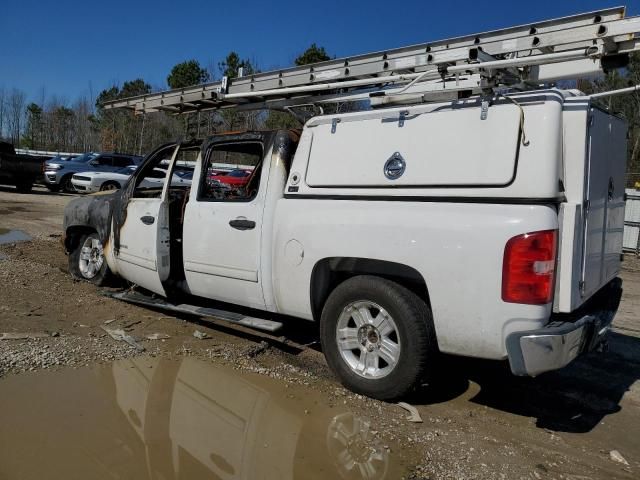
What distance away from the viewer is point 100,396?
3879 millimetres

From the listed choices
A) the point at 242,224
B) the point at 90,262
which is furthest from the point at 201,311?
the point at 90,262

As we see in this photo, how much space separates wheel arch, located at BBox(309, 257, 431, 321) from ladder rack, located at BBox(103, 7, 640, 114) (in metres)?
1.23

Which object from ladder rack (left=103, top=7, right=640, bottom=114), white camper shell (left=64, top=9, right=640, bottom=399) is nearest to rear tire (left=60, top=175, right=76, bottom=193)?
ladder rack (left=103, top=7, right=640, bottom=114)

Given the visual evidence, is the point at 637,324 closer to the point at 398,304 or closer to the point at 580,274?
the point at 580,274

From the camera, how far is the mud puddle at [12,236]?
32.5 ft

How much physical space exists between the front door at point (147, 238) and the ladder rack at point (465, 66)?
48.7 inches

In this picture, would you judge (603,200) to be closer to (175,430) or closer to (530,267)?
(530,267)

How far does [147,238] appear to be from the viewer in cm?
575

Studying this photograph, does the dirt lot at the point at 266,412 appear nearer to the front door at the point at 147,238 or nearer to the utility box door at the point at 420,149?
the front door at the point at 147,238

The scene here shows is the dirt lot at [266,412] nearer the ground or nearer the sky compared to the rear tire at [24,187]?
nearer the ground

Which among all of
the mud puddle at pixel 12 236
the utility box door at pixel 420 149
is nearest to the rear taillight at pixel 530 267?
the utility box door at pixel 420 149

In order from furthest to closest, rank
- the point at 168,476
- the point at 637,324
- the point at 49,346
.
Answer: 1. the point at 637,324
2. the point at 49,346
3. the point at 168,476

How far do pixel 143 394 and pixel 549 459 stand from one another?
2.74 metres

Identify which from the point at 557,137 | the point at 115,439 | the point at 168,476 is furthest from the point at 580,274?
the point at 115,439
